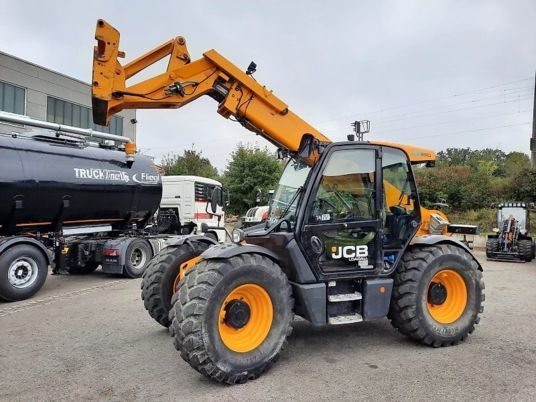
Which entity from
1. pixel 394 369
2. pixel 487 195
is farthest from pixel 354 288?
pixel 487 195

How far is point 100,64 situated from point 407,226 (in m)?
3.87

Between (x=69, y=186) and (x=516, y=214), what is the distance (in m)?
14.5

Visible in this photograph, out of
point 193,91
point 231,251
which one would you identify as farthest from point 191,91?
point 231,251

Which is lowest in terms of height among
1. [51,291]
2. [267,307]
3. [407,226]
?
[51,291]

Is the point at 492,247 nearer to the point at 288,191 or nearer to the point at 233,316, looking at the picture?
the point at 288,191

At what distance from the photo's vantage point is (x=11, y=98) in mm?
25609

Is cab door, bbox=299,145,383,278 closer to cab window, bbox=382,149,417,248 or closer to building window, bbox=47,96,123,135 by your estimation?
cab window, bbox=382,149,417,248

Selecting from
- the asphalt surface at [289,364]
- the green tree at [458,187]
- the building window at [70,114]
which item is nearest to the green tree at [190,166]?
the building window at [70,114]

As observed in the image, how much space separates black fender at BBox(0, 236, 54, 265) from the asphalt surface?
1807mm

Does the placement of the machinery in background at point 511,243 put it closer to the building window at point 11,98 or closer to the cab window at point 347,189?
the cab window at point 347,189

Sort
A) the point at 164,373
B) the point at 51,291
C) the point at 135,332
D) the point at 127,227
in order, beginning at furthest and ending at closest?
the point at 127,227 < the point at 51,291 < the point at 135,332 < the point at 164,373

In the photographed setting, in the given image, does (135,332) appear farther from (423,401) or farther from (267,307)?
(423,401)

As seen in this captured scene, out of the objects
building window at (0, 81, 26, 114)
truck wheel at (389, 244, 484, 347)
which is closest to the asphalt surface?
truck wheel at (389, 244, 484, 347)

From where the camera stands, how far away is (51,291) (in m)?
8.97
